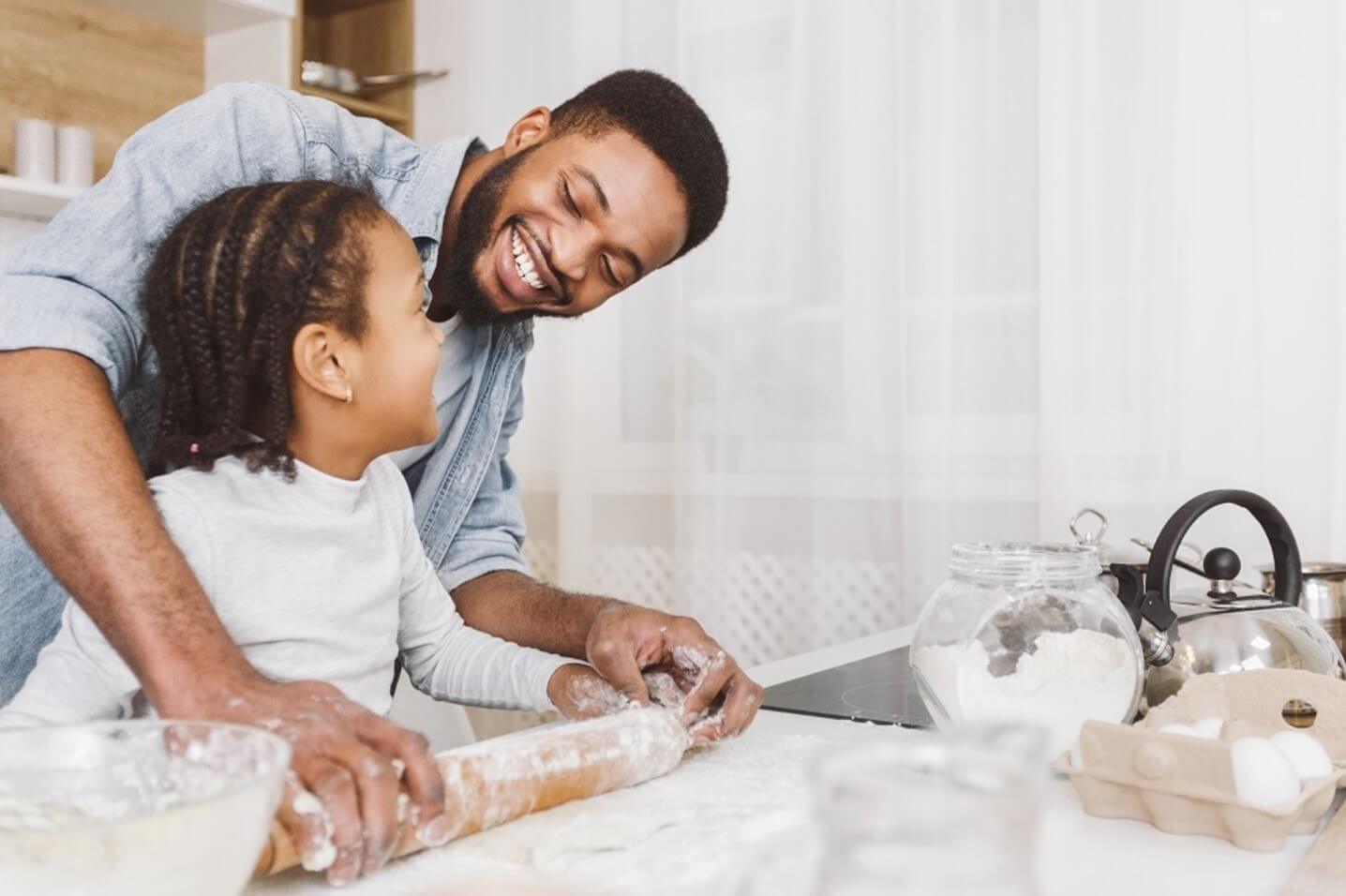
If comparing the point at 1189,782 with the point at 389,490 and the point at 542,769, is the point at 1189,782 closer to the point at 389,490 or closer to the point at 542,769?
the point at 542,769

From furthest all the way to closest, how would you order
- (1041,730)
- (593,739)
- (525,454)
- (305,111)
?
(525,454) < (305,111) < (593,739) < (1041,730)

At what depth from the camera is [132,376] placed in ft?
3.49

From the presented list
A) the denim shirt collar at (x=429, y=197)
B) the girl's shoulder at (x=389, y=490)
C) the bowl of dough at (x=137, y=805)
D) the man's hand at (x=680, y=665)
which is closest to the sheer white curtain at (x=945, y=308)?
the denim shirt collar at (x=429, y=197)

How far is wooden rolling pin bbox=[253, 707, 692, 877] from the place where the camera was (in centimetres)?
68

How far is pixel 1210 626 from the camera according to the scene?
0.98 metres

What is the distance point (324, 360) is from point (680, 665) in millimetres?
389

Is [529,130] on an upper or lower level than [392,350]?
upper

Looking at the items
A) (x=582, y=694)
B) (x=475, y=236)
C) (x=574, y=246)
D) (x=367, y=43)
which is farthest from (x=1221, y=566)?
(x=367, y=43)

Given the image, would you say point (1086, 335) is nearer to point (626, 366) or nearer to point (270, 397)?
point (626, 366)

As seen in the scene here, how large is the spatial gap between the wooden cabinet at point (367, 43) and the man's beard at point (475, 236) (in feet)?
4.84

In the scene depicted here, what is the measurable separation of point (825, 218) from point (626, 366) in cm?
54

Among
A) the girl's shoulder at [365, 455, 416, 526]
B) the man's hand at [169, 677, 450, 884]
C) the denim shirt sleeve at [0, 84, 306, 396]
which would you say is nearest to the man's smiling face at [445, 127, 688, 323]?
the denim shirt sleeve at [0, 84, 306, 396]

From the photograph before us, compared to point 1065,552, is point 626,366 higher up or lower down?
higher up

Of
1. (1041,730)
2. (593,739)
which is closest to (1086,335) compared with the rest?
(593,739)
